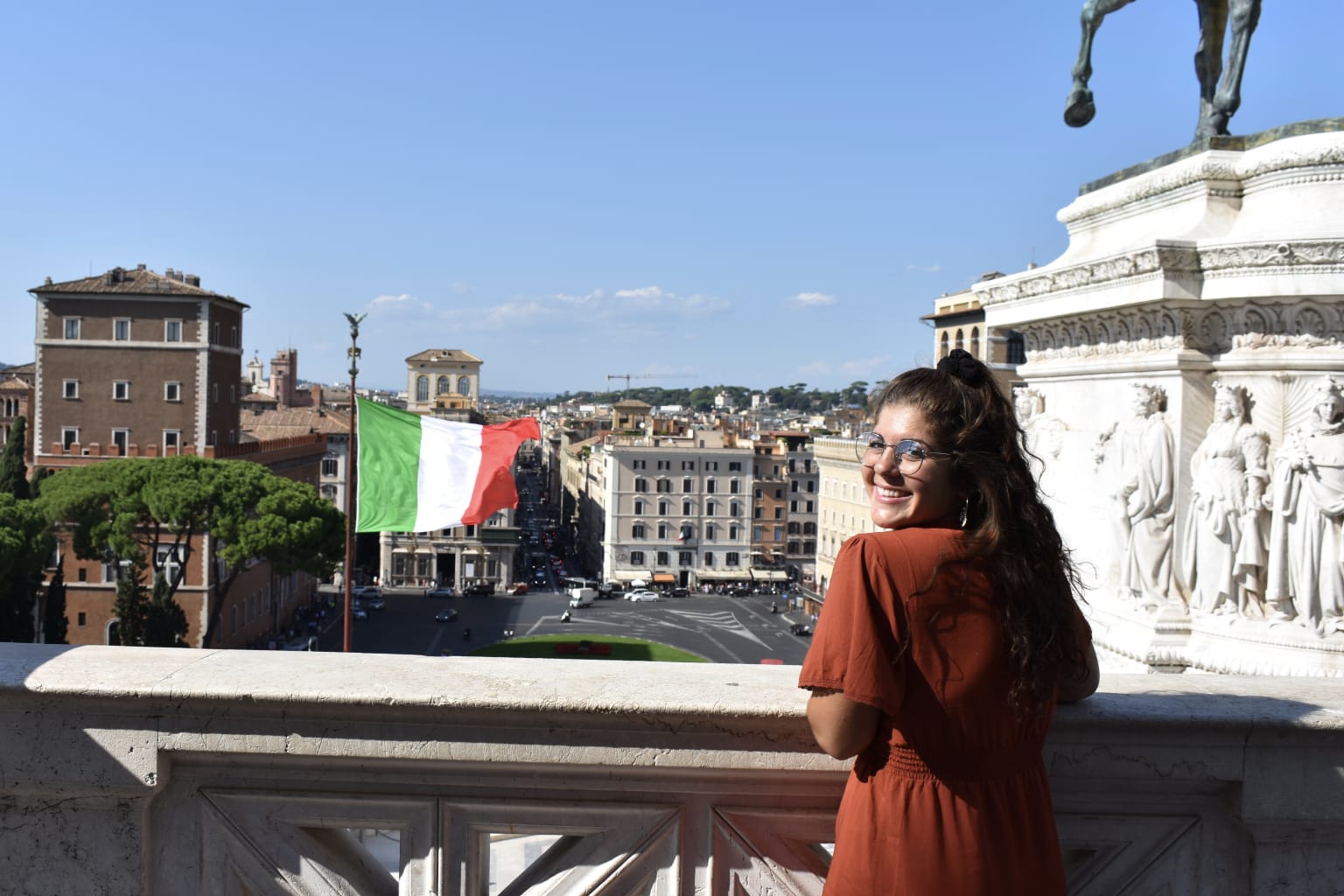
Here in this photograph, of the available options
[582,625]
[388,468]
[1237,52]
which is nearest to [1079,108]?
[1237,52]

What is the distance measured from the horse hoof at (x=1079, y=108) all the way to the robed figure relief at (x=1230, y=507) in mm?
1953

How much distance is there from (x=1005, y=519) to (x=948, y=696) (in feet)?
1.01

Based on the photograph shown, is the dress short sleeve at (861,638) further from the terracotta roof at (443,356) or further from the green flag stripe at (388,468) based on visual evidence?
the terracotta roof at (443,356)

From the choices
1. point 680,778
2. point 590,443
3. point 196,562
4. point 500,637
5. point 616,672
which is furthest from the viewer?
point 590,443

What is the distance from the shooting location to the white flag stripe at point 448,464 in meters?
11.7

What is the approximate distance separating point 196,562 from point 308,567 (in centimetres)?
712

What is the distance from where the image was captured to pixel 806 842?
2084 millimetres

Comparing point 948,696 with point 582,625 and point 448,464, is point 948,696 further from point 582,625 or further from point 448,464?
point 582,625

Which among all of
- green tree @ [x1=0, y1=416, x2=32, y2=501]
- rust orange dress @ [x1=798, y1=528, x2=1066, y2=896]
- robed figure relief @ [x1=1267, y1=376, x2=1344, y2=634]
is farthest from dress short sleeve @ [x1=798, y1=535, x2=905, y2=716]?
green tree @ [x1=0, y1=416, x2=32, y2=501]

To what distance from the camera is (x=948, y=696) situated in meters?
1.78

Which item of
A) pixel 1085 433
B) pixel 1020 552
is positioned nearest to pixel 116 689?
pixel 1020 552

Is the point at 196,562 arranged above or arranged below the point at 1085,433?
below

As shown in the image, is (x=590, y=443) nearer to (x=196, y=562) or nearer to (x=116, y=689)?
(x=196, y=562)

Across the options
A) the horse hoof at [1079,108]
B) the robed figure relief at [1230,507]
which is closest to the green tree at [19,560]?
the horse hoof at [1079,108]
